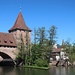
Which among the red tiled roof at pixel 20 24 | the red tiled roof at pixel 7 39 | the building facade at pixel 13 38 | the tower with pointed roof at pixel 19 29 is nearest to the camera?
the building facade at pixel 13 38

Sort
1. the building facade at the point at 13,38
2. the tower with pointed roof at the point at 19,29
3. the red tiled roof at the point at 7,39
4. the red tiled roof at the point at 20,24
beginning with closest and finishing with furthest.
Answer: the building facade at the point at 13,38
the red tiled roof at the point at 7,39
the tower with pointed roof at the point at 19,29
the red tiled roof at the point at 20,24

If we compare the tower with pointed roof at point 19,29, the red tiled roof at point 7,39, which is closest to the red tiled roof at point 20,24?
the tower with pointed roof at point 19,29

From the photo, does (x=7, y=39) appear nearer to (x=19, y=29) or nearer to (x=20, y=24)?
(x=19, y=29)

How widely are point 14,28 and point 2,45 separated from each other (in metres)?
8.13

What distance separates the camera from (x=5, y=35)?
61.5 metres

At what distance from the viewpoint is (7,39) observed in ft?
197

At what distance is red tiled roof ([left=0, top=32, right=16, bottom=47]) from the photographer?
57.8 m

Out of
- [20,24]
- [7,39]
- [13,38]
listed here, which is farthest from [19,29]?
[7,39]

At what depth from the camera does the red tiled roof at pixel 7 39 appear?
190 feet

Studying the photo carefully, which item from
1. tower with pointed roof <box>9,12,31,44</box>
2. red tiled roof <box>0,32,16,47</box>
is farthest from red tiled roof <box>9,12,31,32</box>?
red tiled roof <box>0,32,16,47</box>

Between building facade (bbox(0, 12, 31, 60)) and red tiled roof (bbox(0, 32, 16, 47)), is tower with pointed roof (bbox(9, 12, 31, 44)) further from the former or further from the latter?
red tiled roof (bbox(0, 32, 16, 47))

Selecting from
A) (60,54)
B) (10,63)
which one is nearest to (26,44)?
(10,63)

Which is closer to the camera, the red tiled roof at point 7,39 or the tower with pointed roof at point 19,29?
the red tiled roof at point 7,39

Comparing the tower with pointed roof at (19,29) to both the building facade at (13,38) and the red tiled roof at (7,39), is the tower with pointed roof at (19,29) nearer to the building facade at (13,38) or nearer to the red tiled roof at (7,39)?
the building facade at (13,38)
